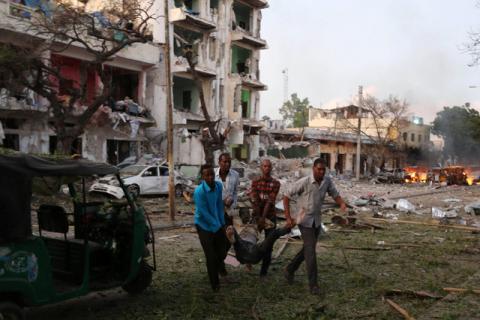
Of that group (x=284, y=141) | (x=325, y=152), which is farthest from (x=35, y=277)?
(x=325, y=152)

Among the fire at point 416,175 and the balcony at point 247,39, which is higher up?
the balcony at point 247,39

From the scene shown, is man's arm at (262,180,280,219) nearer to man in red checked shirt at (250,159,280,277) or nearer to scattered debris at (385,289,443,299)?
man in red checked shirt at (250,159,280,277)

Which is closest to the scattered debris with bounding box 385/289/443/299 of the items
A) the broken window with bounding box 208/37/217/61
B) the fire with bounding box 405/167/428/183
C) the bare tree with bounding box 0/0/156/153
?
the bare tree with bounding box 0/0/156/153

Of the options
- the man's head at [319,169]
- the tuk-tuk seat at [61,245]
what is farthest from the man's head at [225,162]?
the tuk-tuk seat at [61,245]

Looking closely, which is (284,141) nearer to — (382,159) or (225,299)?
(382,159)

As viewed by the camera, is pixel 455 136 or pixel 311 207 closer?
pixel 311 207

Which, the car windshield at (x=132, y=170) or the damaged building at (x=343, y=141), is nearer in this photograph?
the car windshield at (x=132, y=170)

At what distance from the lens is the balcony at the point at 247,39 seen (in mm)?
36703

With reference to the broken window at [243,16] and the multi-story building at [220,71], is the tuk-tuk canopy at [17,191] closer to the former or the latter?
the multi-story building at [220,71]

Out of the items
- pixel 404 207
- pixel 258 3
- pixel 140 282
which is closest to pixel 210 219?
pixel 140 282

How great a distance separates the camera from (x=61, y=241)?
18.6ft

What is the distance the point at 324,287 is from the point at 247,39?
107ft

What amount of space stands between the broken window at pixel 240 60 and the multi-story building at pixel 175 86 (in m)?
0.08

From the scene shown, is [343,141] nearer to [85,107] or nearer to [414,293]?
[85,107]
